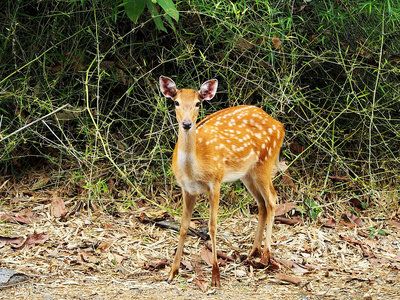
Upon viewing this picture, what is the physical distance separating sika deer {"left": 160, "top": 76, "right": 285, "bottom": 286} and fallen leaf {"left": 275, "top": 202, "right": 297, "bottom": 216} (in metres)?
0.61

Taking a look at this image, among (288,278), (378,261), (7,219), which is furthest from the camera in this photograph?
(7,219)

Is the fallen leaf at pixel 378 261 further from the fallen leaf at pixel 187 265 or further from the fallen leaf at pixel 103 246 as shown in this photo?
the fallen leaf at pixel 103 246

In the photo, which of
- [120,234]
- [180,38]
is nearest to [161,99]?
[180,38]

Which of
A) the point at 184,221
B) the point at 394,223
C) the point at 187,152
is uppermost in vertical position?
the point at 187,152

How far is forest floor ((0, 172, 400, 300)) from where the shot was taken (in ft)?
13.1

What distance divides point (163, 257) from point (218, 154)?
88 cm

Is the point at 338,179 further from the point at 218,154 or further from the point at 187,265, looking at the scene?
the point at 187,265

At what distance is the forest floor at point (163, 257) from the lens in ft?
13.1

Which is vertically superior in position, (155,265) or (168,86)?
(168,86)

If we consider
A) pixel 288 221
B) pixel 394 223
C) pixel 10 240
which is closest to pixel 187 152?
pixel 10 240

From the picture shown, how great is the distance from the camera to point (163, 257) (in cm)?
458

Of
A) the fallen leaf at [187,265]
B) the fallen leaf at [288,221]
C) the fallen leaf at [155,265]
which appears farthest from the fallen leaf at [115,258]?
the fallen leaf at [288,221]

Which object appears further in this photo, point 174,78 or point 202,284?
point 174,78

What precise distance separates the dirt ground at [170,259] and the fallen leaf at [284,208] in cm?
13
